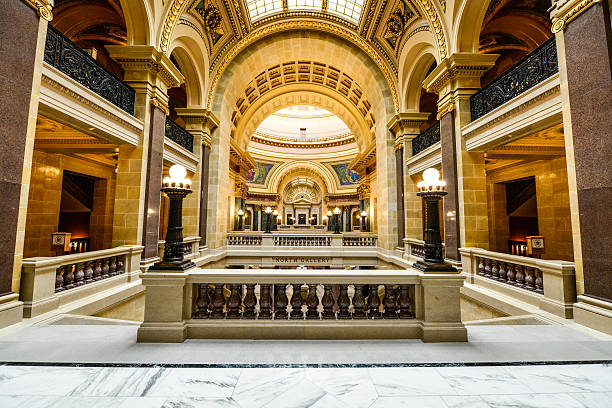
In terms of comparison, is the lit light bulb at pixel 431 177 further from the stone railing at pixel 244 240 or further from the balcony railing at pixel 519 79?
the stone railing at pixel 244 240

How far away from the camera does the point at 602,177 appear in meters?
3.90

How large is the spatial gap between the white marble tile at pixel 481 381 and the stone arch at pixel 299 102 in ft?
53.7

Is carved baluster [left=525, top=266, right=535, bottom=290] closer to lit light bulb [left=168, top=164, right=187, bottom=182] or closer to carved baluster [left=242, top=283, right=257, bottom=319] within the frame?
carved baluster [left=242, top=283, right=257, bottom=319]

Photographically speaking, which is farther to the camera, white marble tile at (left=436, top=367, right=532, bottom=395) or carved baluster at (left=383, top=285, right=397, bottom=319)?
carved baluster at (left=383, top=285, right=397, bottom=319)

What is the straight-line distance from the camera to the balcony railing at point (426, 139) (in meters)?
9.27

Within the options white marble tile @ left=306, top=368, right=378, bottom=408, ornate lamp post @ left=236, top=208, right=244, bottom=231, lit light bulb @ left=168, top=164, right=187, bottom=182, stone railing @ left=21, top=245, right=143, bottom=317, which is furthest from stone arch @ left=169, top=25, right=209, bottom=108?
white marble tile @ left=306, top=368, right=378, bottom=408

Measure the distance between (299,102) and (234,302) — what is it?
60.5ft

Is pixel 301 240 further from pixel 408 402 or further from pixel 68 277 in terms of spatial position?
pixel 408 402

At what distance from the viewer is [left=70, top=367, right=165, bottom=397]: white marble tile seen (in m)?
2.33

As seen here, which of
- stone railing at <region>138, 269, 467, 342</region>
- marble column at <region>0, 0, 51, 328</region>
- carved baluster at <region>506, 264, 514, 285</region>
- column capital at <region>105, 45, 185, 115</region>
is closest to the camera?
stone railing at <region>138, 269, 467, 342</region>

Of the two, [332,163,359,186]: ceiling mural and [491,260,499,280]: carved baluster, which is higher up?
[332,163,359,186]: ceiling mural

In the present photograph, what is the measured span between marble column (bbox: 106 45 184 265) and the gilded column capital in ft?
9.10

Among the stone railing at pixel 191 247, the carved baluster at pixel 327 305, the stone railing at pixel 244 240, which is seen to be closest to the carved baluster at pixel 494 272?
the carved baluster at pixel 327 305

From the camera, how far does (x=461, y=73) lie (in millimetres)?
7707
